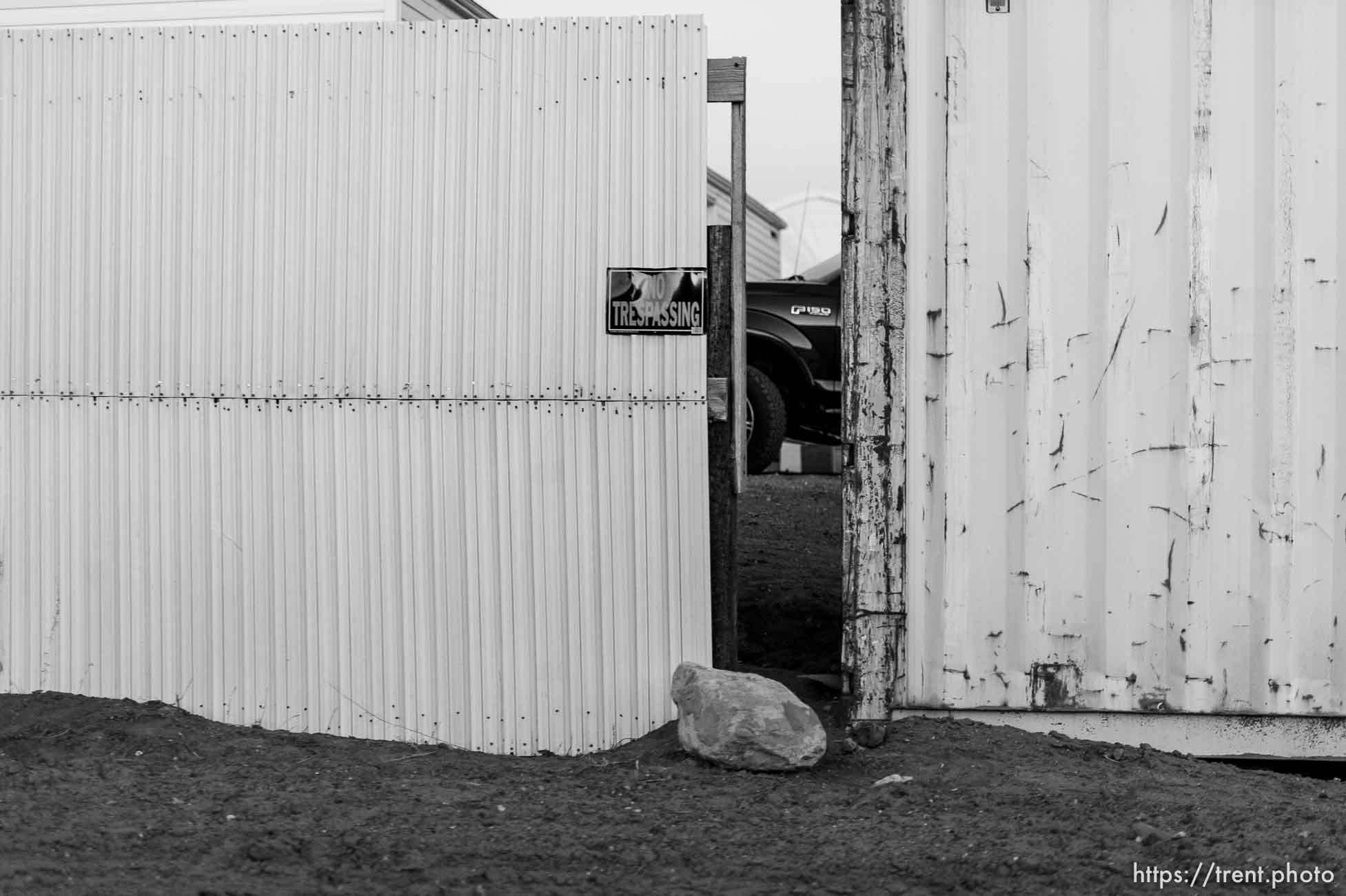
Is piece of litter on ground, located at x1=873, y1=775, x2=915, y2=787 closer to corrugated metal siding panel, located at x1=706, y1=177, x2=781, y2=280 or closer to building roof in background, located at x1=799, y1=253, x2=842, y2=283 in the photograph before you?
building roof in background, located at x1=799, y1=253, x2=842, y2=283

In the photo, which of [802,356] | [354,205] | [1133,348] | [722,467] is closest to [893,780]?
[722,467]

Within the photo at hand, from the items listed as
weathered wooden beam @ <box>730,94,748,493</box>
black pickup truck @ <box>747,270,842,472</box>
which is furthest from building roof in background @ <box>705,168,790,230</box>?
weathered wooden beam @ <box>730,94,748,493</box>

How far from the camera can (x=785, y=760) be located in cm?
385

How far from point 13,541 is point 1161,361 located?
3720 mm

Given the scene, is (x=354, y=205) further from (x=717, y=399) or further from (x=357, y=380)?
(x=717, y=399)

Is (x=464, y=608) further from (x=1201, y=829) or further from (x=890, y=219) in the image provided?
(x=1201, y=829)

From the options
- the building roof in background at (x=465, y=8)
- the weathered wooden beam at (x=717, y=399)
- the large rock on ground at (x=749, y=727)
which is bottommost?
the large rock on ground at (x=749, y=727)

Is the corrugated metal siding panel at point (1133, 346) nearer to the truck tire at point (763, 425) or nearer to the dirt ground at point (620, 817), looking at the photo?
the dirt ground at point (620, 817)

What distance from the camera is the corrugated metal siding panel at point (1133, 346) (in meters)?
4.03

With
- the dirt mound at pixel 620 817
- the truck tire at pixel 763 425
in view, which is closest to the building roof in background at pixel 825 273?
the truck tire at pixel 763 425

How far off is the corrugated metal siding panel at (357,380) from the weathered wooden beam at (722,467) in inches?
3.7

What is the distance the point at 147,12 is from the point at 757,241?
15.4 metres

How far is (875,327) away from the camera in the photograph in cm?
407

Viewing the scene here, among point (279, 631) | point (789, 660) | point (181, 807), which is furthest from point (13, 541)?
point (789, 660)
